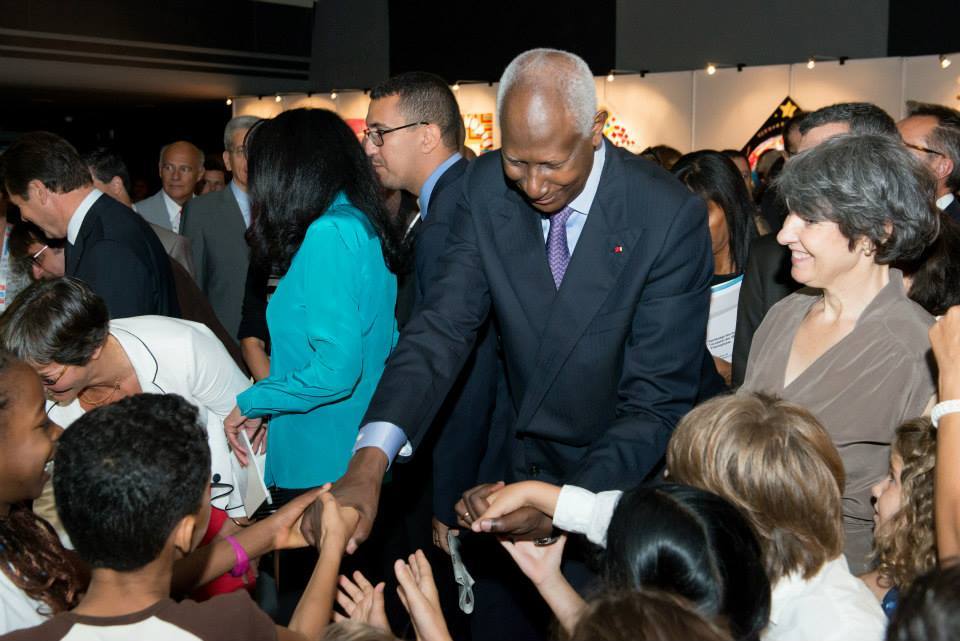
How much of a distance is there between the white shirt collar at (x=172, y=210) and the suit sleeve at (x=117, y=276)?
10.7ft

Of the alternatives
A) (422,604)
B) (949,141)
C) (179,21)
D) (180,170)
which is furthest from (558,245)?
(179,21)

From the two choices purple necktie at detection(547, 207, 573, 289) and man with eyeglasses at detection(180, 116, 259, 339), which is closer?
purple necktie at detection(547, 207, 573, 289)

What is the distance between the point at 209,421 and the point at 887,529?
1.74 meters

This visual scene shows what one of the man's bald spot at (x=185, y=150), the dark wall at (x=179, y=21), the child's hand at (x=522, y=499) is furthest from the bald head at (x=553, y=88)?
the dark wall at (x=179, y=21)

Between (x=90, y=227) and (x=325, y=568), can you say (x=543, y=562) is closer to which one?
(x=325, y=568)

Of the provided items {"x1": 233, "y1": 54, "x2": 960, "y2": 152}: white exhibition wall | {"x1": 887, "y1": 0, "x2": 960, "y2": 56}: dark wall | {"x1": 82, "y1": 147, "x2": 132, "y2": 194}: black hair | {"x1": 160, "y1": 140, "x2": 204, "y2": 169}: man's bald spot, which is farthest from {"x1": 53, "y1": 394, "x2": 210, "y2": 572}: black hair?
{"x1": 887, "y1": 0, "x2": 960, "y2": 56}: dark wall

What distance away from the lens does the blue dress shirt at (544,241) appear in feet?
6.57

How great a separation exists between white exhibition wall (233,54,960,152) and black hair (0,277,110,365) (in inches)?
293

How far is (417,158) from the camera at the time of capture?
3342 millimetres

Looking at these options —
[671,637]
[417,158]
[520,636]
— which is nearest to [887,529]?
[671,637]

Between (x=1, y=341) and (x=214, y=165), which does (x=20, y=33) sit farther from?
(x=1, y=341)

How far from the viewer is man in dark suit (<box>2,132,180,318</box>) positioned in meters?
3.24

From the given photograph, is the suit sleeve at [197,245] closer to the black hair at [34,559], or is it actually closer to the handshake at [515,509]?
the black hair at [34,559]

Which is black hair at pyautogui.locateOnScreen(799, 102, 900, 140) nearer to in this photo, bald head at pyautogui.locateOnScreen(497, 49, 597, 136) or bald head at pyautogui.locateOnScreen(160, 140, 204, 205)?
bald head at pyautogui.locateOnScreen(497, 49, 597, 136)
